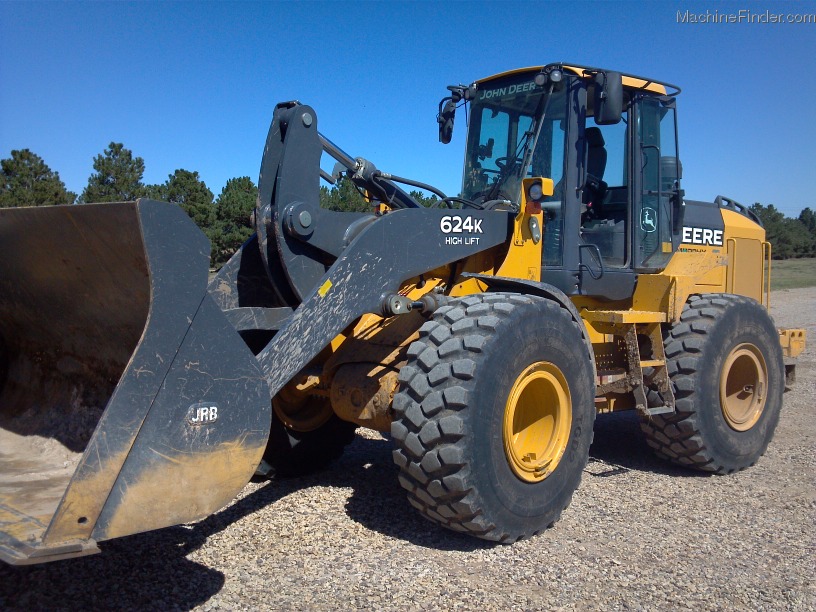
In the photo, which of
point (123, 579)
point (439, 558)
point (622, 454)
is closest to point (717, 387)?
point (622, 454)

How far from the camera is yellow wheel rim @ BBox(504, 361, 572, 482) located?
14.0 feet

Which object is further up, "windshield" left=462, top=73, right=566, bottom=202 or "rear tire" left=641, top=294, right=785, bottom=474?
"windshield" left=462, top=73, right=566, bottom=202

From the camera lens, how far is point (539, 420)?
4.62m

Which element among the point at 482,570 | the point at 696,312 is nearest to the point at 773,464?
the point at 696,312

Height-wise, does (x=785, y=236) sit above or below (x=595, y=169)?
above

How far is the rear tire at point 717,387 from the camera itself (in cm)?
571

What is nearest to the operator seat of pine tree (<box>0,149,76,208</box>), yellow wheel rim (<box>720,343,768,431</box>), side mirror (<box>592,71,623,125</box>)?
side mirror (<box>592,71,623,125</box>)

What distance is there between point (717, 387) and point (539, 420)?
2.04m

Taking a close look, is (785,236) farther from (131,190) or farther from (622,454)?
(622,454)

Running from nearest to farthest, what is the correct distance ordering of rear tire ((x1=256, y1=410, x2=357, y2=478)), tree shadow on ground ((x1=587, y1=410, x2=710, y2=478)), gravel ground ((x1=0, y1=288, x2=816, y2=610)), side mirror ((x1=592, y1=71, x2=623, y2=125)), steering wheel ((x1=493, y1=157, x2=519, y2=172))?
gravel ground ((x1=0, y1=288, x2=816, y2=610)), side mirror ((x1=592, y1=71, x2=623, y2=125)), rear tire ((x1=256, y1=410, x2=357, y2=478)), steering wheel ((x1=493, y1=157, x2=519, y2=172)), tree shadow on ground ((x1=587, y1=410, x2=710, y2=478))

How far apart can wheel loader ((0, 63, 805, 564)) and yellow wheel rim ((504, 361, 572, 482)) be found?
0.05ft


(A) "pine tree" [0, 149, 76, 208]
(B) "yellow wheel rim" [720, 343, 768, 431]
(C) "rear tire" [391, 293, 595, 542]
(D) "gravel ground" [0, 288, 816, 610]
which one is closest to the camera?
(D) "gravel ground" [0, 288, 816, 610]

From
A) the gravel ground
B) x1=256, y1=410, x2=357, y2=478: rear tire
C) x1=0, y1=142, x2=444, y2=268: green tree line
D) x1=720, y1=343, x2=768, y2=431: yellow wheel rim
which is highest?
x1=0, y1=142, x2=444, y2=268: green tree line

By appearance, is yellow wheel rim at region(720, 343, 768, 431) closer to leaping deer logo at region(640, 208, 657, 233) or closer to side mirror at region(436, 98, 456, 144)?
leaping deer logo at region(640, 208, 657, 233)
